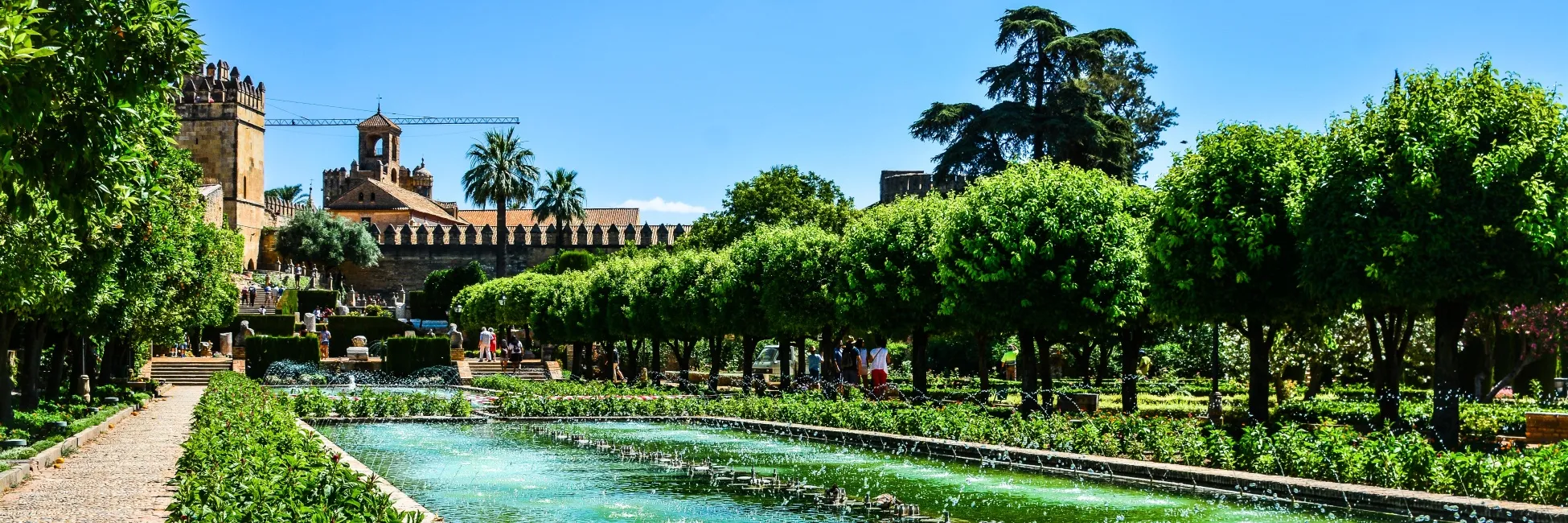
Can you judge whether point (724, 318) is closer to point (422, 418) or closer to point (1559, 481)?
point (422, 418)

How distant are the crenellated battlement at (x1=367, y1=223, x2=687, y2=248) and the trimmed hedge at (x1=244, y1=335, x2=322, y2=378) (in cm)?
4229

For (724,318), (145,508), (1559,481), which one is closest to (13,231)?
(145,508)

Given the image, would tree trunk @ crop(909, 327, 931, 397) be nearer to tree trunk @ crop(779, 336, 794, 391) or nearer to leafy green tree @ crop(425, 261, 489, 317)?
tree trunk @ crop(779, 336, 794, 391)

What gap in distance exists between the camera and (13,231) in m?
9.57

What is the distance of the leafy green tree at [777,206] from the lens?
4612 cm

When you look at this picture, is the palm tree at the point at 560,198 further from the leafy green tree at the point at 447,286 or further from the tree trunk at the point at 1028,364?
the tree trunk at the point at 1028,364

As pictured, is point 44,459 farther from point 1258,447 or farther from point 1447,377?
point 1447,377

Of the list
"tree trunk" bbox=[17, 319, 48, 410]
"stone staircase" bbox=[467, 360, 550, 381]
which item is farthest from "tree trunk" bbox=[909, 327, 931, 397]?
"stone staircase" bbox=[467, 360, 550, 381]

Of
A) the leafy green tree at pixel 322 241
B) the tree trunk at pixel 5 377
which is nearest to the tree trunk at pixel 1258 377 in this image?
the tree trunk at pixel 5 377

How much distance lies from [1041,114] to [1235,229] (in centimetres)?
1978

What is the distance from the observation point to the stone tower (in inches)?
2950

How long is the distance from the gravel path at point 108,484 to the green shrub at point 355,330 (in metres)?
31.4

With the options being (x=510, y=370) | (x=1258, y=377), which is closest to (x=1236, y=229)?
(x=1258, y=377)

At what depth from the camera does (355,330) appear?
47.8m
